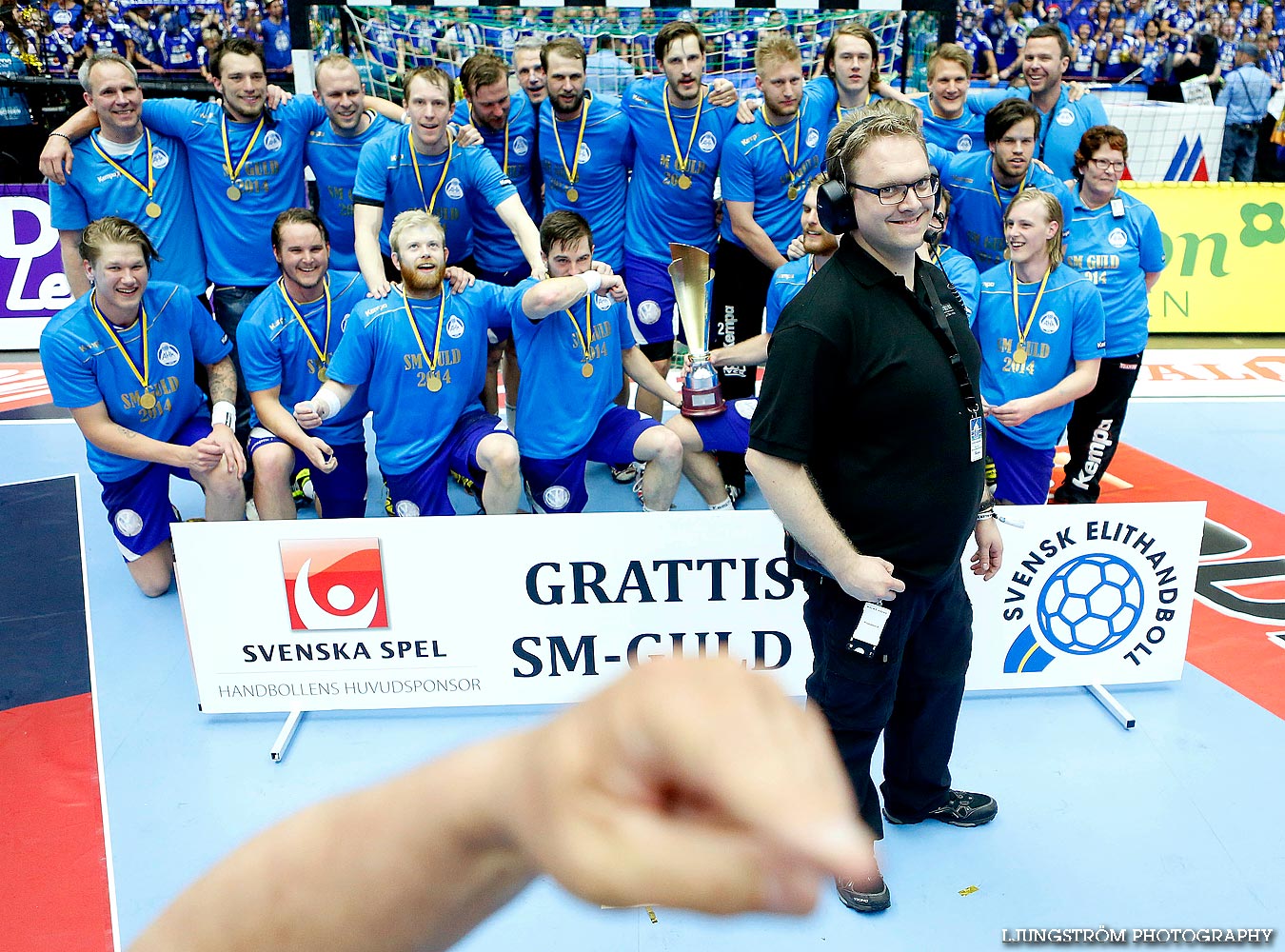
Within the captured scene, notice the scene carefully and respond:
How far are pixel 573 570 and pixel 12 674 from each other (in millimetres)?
2578

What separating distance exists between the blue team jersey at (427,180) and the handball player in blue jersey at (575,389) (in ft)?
3.04

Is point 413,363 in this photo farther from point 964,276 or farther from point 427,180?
point 964,276

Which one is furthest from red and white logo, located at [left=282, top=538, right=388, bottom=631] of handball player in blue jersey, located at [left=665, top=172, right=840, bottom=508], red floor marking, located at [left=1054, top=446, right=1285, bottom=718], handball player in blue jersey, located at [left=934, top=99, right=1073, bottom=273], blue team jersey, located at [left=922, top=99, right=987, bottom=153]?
blue team jersey, located at [left=922, top=99, right=987, bottom=153]

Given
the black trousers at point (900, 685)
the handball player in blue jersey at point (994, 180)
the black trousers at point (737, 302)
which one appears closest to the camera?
the black trousers at point (900, 685)

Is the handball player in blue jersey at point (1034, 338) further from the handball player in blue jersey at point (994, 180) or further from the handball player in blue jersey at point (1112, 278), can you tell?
the handball player in blue jersey at point (1112, 278)

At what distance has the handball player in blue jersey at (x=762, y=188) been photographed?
5.91 m

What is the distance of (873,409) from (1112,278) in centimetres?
357

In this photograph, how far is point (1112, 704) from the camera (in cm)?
414

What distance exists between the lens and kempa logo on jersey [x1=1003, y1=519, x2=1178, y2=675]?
4.01 meters

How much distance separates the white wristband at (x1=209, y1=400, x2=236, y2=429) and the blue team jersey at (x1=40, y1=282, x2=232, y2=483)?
0.23m

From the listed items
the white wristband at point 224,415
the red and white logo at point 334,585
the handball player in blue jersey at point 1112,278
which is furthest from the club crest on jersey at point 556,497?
the handball player in blue jersey at point 1112,278

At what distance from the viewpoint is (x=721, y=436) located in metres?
5.67

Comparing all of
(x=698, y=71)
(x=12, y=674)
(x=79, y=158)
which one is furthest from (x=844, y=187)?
(x=79, y=158)

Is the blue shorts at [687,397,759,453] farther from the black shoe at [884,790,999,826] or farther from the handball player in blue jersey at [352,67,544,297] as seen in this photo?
the black shoe at [884,790,999,826]
